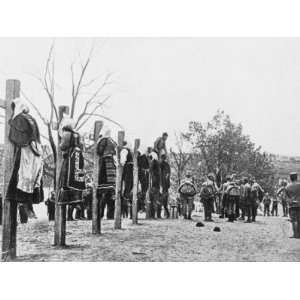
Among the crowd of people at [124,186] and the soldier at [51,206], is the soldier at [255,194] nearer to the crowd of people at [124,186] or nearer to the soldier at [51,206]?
the crowd of people at [124,186]

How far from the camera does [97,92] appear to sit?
27.2ft

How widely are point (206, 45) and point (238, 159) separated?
1.99 metres

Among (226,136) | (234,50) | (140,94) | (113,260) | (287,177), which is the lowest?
(113,260)

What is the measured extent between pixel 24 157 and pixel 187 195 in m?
2.84

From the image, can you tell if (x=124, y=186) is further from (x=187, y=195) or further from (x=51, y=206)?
(x=51, y=206)

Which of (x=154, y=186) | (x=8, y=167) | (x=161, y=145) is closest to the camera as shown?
(x=8, y=167)

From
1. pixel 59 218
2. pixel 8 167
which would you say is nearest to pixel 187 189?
pixel 59 218

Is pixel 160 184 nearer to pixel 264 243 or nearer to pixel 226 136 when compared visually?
pixel 226 136

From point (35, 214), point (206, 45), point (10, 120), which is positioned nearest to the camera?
point (10, 120)

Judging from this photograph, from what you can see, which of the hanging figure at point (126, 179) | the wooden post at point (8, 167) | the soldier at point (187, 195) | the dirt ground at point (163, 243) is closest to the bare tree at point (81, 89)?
the hanging figure at point (126, 179)

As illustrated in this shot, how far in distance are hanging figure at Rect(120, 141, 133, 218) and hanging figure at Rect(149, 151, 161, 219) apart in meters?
0.40

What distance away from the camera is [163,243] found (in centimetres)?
801

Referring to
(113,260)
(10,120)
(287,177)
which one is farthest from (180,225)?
(10,120)

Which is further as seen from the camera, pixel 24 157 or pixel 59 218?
pixel 59 218
